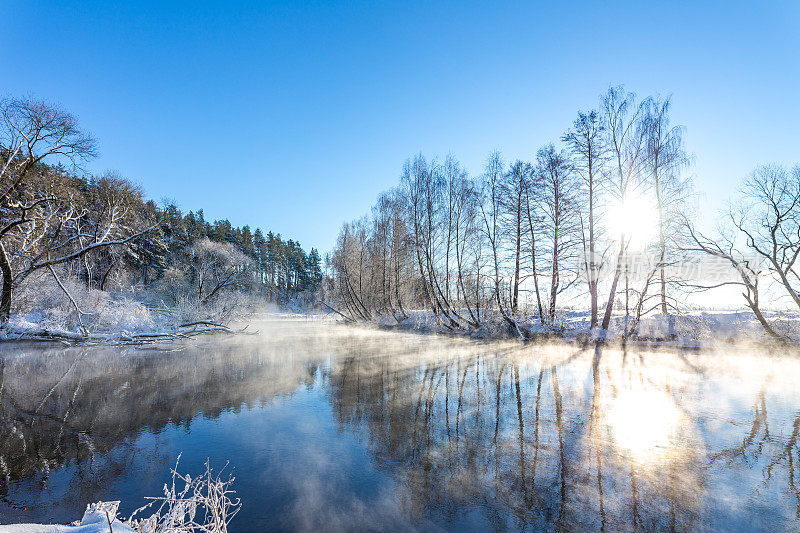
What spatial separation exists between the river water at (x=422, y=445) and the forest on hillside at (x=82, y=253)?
5.42 metres

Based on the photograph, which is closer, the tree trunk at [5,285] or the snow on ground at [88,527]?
the snow on ground at [88,527]

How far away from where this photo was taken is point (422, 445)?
198 inches

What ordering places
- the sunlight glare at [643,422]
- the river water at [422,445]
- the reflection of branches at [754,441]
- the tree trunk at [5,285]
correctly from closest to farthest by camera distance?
the river water at [422,445] < the reflection of branches at [754,441] < the sunlight glare at [643,422] < the tree trunk at [5,285]

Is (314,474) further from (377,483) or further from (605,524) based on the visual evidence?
(605,524)

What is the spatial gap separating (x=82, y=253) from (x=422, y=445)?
46.5ft

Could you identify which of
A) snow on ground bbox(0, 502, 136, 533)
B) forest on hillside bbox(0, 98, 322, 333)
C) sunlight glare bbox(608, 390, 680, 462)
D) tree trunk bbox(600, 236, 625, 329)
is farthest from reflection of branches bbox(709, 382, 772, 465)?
forest on hillside bbox(0, 98, 322, 333)

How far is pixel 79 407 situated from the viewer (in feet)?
21.3

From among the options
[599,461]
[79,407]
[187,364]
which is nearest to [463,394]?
[599,461]

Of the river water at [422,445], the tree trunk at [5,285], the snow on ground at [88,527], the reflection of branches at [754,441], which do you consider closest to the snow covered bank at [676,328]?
the river water at [422,445]

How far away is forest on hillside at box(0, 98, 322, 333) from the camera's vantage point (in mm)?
12438

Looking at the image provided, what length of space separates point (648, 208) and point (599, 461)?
56.8 feet

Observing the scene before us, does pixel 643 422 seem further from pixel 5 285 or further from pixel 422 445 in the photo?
pixel 5 285

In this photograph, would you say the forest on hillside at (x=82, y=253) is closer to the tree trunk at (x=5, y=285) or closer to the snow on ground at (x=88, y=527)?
the tree trunk at (x=5, y=285)

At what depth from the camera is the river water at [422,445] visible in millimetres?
3381
